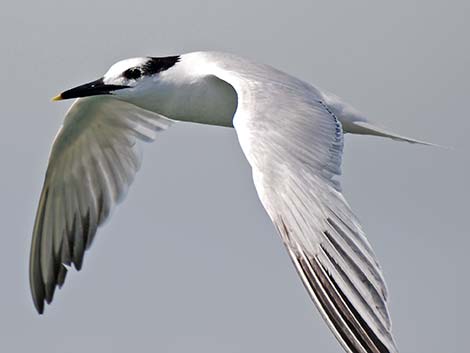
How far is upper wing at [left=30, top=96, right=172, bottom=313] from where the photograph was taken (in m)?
15.6

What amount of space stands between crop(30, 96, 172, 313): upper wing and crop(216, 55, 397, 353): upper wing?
10.00ft

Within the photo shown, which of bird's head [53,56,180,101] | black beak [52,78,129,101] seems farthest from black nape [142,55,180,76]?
black beak [52,78,129,101]

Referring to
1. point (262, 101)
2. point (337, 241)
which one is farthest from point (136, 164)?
point (337, 241)

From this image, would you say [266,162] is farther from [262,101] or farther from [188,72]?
[188,72]

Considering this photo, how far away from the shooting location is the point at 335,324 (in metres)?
9.92

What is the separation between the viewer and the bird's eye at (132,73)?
14.1m

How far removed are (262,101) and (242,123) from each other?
0.56 metres

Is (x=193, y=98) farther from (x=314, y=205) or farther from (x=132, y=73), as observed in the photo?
(x=314, y=205)

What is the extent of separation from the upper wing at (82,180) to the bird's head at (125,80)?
1.37 m

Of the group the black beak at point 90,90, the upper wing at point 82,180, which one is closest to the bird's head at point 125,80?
the black beak at point 90,90

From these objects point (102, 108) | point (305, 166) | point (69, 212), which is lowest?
point (69, 212)

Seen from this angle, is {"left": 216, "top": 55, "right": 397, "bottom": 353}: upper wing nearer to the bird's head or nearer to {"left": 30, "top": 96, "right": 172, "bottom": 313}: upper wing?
the bird's head

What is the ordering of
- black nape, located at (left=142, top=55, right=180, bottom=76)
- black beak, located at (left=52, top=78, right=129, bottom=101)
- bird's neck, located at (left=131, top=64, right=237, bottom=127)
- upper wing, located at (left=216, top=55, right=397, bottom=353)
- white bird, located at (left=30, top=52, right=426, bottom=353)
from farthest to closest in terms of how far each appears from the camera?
1. black nape, located at (left=142, top=55, right=180, bottom=76)
2. black beak, located at (left=52, top=78, right=129, bottom=101)
3. bird's neck, located at (left=131, top=64, right=237, bottom=127)
4. white bird, located at (left=30, top=52, right=426, bottom=353)
5. upper wing, located at (left=216, top=55, right=397, bottom=353)

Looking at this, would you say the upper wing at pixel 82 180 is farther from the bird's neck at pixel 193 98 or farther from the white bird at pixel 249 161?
the bird's neck at pixel 193 98
